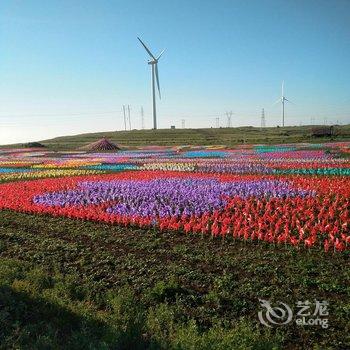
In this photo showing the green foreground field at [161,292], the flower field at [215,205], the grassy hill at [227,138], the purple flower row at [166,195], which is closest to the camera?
the green foreground field at [161,292]

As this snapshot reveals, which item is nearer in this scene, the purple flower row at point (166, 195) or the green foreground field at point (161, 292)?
the green foreground field at point (161, 292)

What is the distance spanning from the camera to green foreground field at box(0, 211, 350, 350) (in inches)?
259

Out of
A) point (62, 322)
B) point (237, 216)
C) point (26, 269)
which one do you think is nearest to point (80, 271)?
point (26, 269)

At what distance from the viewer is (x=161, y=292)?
8305mm

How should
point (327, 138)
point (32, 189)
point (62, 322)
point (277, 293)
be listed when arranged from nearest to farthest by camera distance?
point (62, 322)
point (277, 293)
point (32, 189)
point (327, 138)

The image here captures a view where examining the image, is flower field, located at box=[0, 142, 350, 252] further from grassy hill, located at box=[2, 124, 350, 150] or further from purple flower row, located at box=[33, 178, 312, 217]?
grassy hill, located at box=[2, 124, 350, 150]

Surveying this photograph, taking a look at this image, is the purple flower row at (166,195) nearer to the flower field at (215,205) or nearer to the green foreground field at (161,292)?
the flower field at (215,205)

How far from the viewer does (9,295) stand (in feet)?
27.0

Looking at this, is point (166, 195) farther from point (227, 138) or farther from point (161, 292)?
point (227, 138)

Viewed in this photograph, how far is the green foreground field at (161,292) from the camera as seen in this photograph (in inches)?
259

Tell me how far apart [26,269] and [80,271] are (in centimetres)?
142

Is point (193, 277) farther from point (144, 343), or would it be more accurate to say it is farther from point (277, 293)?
point (144, 343)

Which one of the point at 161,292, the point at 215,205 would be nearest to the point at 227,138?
the point at 215,205

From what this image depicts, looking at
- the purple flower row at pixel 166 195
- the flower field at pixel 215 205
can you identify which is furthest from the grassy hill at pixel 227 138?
the purple flower row at pixel 166 195
